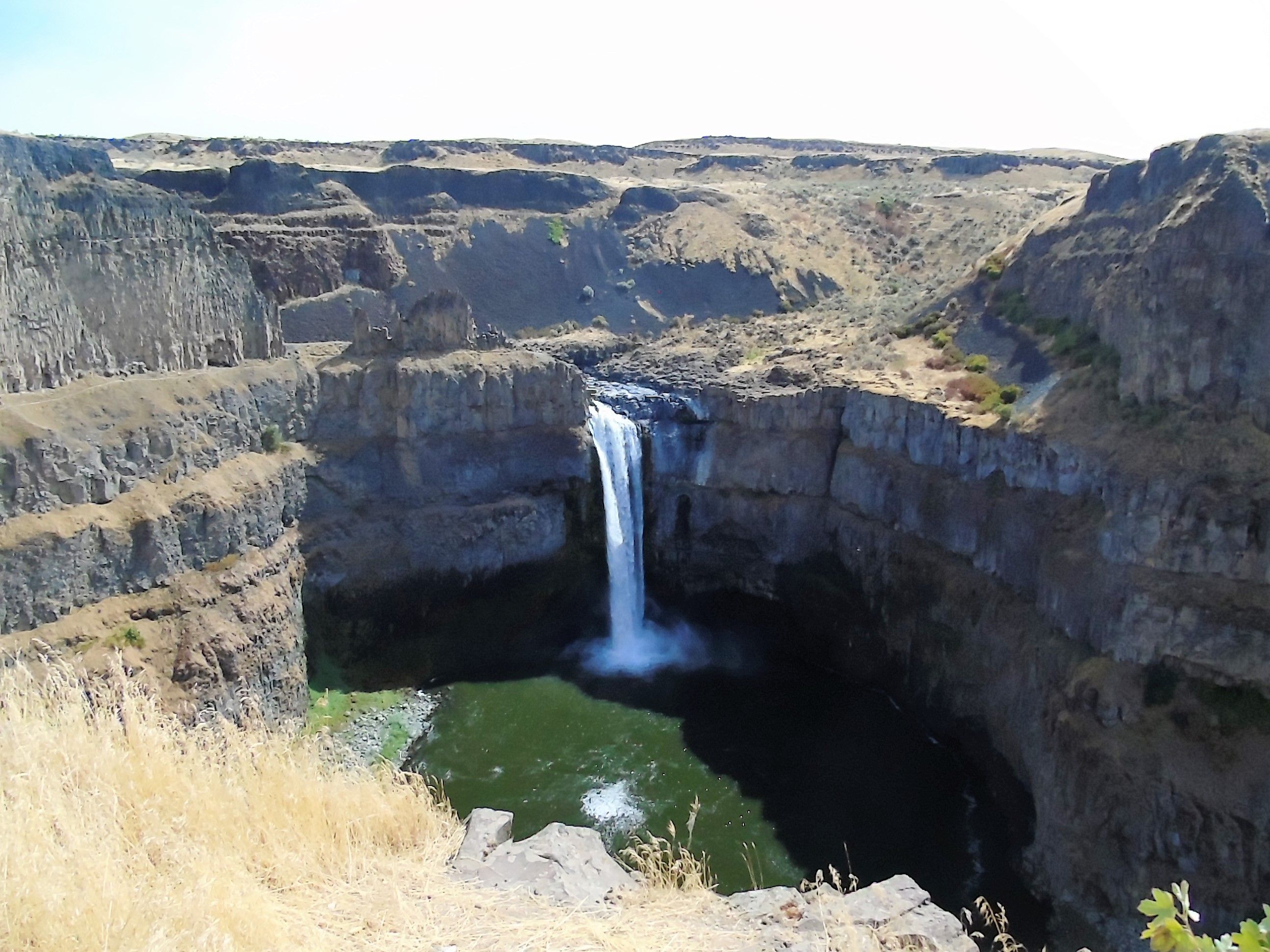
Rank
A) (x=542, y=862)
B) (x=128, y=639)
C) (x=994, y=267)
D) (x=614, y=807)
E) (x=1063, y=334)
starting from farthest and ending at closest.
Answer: (x=994, y=267) → (x=1063, y=334) → (x=614, y=807) → (x=128, y=639) → (x=542, y=862)

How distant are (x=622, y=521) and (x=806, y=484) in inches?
269

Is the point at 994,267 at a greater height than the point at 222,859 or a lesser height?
greater

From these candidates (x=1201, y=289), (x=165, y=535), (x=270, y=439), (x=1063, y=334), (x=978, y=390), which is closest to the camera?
(x=1201, y=289)

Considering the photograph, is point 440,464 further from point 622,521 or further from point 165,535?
point 165,535

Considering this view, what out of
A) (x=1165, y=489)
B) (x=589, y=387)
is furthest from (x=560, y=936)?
(x=589, y=387)

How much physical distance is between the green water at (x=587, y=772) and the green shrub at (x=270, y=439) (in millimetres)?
9384

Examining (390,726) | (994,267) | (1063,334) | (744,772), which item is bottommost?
(744,772)

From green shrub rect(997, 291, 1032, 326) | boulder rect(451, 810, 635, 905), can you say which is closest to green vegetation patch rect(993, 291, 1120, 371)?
green shrub rect(997, 291, 1032, 326)

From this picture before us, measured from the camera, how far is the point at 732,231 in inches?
2697

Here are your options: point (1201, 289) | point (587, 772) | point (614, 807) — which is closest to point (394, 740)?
point (587, 772)

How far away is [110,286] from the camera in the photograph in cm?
2573

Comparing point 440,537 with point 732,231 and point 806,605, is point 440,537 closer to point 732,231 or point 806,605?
point 806,605

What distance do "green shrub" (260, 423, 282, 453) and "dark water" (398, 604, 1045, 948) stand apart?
30.6 ft

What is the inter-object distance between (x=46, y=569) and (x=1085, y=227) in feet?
115
